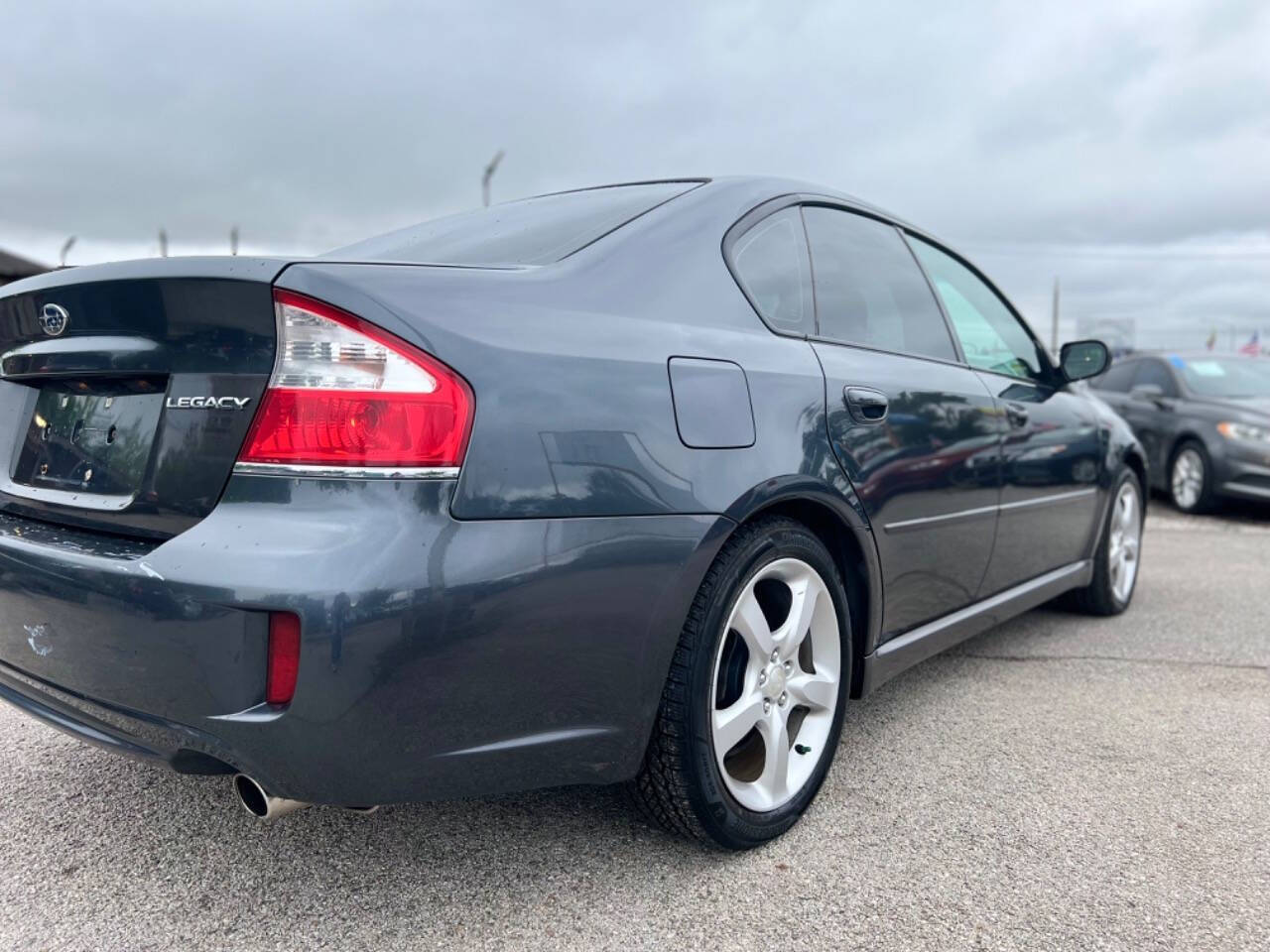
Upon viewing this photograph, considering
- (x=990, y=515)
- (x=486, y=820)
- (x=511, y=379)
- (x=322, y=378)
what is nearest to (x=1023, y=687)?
(x=990, y=515)

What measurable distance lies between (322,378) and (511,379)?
30 centimetres

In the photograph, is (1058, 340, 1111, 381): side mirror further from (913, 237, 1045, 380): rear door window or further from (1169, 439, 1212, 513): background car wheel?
(1169, 439, 1212, 513): background car wheel

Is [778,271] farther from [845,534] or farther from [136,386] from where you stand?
[136,386]

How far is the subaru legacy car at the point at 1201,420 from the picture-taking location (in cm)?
761

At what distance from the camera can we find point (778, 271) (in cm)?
239

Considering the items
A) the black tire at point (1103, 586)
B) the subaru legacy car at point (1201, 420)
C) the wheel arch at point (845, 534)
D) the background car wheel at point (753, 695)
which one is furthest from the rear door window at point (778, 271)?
the subaru legacy car at point (1201, 420)

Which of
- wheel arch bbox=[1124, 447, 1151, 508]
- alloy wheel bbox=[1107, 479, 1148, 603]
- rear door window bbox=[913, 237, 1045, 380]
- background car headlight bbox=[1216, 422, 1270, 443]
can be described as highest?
rear door window bbox=[913, 237, 1045, 380]

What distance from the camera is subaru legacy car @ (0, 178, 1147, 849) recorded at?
5.06ft

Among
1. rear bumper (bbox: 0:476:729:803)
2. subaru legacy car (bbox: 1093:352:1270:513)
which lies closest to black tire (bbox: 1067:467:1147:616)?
rear bumper (bbox: 0:476:729:803)

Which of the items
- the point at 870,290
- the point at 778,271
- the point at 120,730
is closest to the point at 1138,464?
the point at 870,290

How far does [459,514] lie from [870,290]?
5.32 feet

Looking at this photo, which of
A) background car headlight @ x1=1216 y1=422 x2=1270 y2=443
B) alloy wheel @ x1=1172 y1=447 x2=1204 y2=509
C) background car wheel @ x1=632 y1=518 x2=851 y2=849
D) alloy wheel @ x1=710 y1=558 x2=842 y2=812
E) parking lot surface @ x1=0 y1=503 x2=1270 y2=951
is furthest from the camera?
alloy wheel @ x1=1172 y1=447 x2=1204 y2=509

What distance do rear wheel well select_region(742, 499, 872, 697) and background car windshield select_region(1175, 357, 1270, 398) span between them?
7.20 m

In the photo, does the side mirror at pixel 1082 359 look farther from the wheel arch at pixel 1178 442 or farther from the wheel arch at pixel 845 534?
the wheel arch at pixel 1178 442
